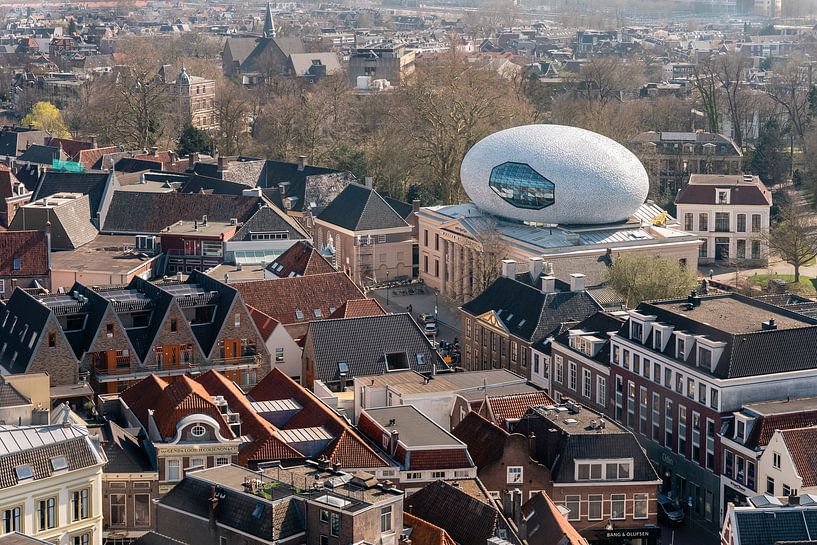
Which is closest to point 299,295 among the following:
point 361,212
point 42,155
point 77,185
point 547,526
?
point 361,212

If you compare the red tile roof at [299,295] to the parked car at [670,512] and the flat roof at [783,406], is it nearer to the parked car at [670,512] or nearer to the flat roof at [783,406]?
the parked car at [670,512]

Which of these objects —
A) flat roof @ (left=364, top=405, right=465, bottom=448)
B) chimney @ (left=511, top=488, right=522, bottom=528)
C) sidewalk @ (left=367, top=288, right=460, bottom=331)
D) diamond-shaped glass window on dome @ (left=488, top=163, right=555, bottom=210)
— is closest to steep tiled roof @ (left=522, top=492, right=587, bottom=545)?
chimney @ (left=511, top=488, right=522, bottom=528)

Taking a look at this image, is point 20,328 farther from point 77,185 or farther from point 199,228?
point 77,185

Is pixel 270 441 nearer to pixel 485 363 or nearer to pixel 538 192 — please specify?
pixel 485 363

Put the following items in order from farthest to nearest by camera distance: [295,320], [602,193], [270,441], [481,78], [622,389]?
[481,78], [602,193], [295,320], [622,389], [270,441]

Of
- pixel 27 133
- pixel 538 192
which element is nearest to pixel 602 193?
pixel 538 192

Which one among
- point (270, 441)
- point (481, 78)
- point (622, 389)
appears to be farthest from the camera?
point (481, 78)

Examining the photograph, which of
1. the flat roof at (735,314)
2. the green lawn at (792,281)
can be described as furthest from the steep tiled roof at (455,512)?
the green lawn at (792,281)

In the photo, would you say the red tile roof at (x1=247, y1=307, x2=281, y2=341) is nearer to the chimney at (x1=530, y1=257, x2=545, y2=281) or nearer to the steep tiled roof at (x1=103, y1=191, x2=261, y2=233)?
the chimney at (x1=530, y1=257, x2=545, y2=281)
